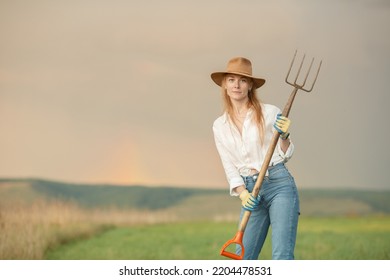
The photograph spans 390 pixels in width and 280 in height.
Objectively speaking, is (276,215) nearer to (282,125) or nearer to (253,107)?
(282,125)

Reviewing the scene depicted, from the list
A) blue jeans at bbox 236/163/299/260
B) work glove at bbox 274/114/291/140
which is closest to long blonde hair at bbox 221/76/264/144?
work glove at bbox 274/114/291/140

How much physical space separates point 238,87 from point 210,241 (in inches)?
99.6

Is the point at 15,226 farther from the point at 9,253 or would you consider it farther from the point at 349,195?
the point at 349,195

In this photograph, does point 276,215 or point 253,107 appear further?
point 253,107

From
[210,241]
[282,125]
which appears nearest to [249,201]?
[282,125]

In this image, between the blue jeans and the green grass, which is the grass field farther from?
the blue jeans

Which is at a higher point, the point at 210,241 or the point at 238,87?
the point at 238,87

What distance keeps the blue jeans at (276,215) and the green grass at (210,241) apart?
2.08 m

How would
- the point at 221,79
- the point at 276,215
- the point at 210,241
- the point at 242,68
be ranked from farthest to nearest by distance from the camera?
the point at 210,241 < the point at 221,79 < the point at 242,68 < the point at 276,215

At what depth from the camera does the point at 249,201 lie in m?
4.11

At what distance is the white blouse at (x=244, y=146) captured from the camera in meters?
4.21

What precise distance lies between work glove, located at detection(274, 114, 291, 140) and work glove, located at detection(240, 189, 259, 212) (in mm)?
373

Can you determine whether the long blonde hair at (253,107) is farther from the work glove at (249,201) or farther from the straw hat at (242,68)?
the work glove at (249,201)

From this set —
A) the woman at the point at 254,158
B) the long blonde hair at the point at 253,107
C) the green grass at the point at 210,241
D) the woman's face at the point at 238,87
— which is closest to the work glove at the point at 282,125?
the woman at the point at 254,158
